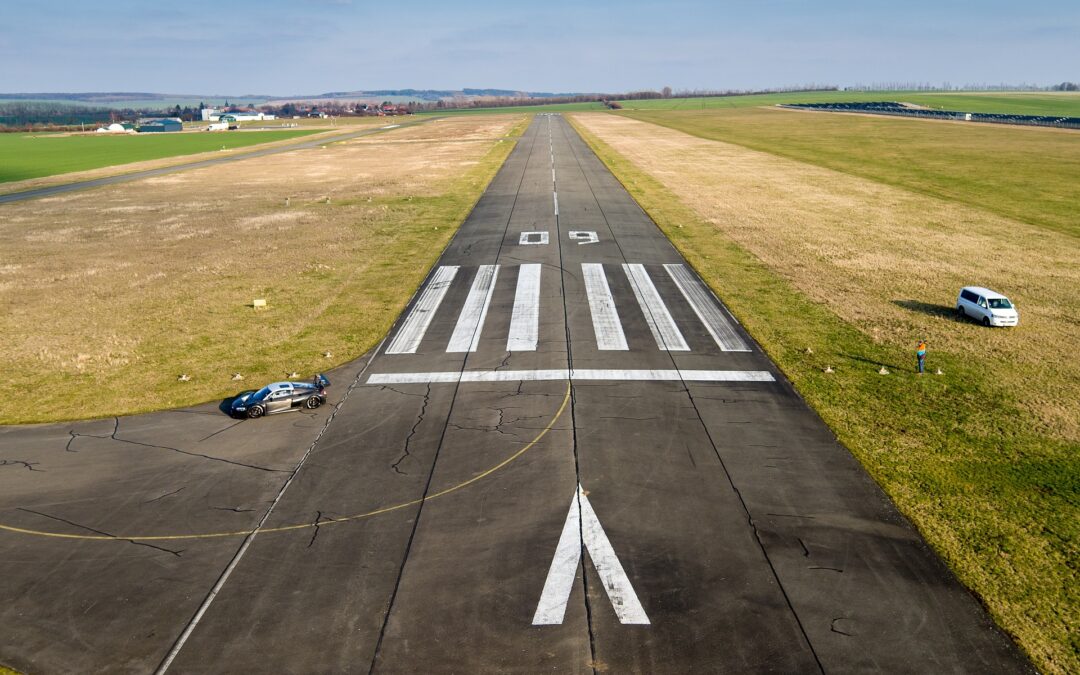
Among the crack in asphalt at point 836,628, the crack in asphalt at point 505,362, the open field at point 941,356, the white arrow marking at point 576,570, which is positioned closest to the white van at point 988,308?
the open field at point 941,356

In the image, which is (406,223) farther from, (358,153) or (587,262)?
(358,153)

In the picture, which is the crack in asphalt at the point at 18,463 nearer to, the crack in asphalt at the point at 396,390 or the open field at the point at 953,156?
the crack in asphalt at the point at 396,390

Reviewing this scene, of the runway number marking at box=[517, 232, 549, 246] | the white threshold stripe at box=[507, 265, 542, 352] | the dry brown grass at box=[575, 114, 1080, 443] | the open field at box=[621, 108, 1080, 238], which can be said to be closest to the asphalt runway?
the white threshold stripe at box=[507, 265, 542, 352]

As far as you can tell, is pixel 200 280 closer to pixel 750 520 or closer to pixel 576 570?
pixel 576 570

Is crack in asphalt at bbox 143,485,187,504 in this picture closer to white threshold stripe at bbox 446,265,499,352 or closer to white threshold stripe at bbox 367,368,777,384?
white threshold stripe at bbox 367,368,777,384

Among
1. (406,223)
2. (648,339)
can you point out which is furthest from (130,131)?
(648,339)

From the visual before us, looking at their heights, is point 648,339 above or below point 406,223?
below
